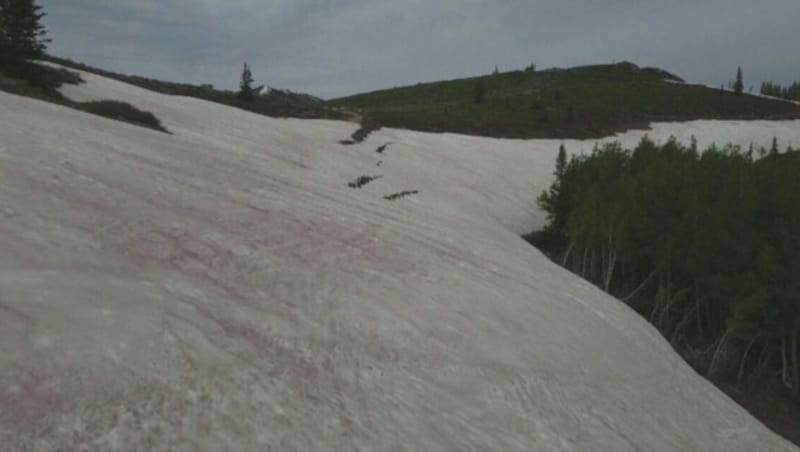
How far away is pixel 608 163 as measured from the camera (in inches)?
1854

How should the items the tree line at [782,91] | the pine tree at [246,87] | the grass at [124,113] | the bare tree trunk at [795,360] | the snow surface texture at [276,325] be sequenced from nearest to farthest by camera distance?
→ the snow surface texture at [276,325]
the grass at [124,113]
the bare tree trunk at [795,360]
the pine tree at [246,87]
the tree line at [782,91]

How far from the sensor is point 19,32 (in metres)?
37.8

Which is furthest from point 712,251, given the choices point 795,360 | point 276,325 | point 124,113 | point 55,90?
point 55,90

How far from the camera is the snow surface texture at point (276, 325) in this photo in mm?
6691

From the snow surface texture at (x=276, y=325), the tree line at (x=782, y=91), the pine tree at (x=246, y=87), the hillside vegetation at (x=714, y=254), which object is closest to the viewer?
the snow surface texture at (x=276, y=325)

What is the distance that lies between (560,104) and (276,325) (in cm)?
10347

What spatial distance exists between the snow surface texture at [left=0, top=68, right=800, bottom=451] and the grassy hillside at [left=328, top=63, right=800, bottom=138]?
47740 millimetres

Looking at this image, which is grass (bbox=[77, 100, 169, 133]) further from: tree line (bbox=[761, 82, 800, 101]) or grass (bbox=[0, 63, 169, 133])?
A: tree line (bbox=[761, 82, 800, 101])

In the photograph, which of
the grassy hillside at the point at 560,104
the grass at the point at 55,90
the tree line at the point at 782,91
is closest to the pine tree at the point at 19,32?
the grass at the point at 55,90

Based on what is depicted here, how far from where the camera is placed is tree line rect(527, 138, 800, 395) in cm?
3028

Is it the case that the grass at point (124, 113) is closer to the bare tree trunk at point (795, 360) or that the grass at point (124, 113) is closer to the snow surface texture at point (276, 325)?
the snow surface texture at point (276, 325)

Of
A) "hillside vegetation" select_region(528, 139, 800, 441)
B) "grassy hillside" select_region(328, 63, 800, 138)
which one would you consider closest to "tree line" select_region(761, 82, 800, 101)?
"grassy hillside" select_region(328, 63, 800, 138)

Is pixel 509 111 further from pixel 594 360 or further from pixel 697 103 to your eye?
pixel 594 360

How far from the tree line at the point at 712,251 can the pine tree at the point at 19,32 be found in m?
32.9
